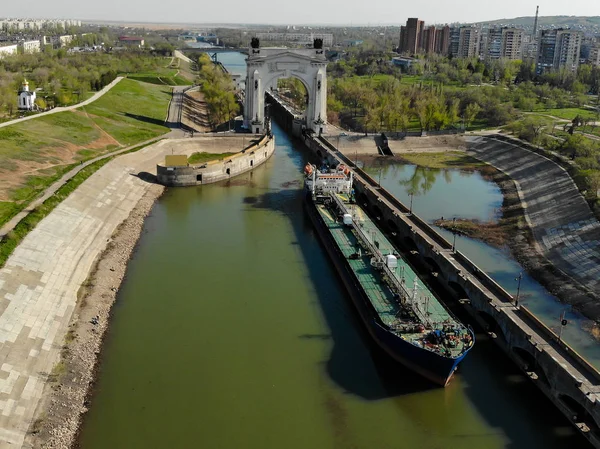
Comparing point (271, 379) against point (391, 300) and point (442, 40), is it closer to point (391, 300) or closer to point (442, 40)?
point (391, 300)

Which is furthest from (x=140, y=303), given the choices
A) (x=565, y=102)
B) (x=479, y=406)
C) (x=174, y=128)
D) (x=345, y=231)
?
(x=565, y=102)

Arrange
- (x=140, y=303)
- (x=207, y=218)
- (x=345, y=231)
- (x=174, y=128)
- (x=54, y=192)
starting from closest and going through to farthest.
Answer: (x=140, y=303) < (x=345, y=231) < (x=54, y=192) < (x=207, y=218) < (x=174, y=128)

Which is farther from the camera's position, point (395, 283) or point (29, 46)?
point (29, 46)

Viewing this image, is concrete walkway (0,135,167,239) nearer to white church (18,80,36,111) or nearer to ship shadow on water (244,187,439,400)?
ship shadow on water (244,187,439,400)

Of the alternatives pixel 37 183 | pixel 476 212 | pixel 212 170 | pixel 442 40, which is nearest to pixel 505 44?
pixel 442 40

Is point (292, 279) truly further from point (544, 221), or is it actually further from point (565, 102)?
point (565, 102)

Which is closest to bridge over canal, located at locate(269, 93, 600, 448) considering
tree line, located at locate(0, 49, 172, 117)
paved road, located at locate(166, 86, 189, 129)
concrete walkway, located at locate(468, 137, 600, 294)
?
concrete walkway, located at locate(468, 137, 600, 294)
